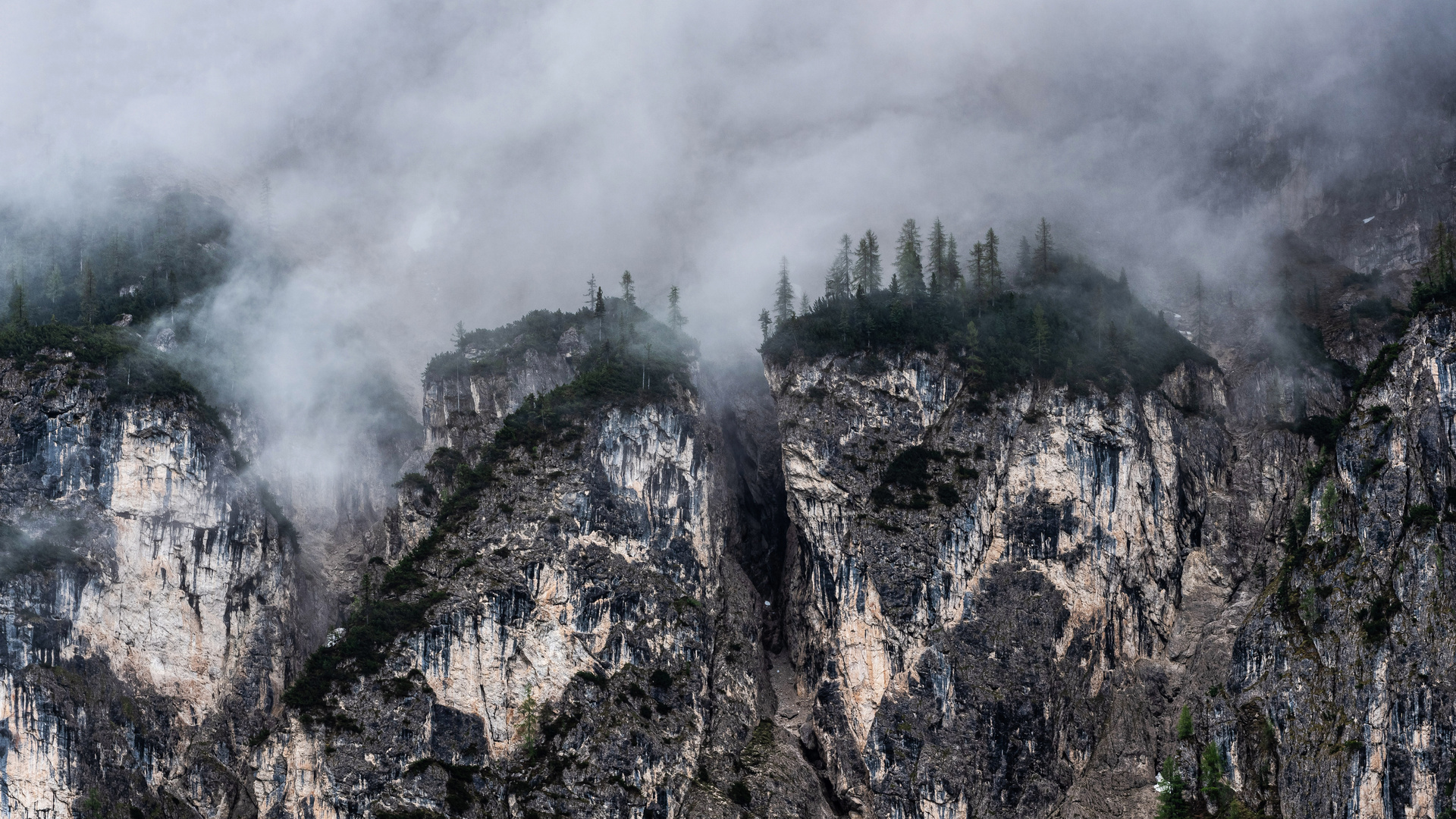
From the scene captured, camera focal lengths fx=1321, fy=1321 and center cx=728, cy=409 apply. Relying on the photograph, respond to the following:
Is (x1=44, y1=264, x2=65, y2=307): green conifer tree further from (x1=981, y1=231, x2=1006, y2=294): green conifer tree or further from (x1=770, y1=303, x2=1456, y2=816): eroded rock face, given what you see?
(x1=981, y1=231, x2=1006, y2=294): green conifer tree

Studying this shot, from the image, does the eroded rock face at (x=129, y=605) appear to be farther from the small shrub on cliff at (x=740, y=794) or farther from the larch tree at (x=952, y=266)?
the larch tree at (x=952, y=266)

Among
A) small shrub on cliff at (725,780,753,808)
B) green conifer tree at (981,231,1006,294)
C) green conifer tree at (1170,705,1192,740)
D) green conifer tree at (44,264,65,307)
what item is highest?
green conifer tree at (44,264,65,307)

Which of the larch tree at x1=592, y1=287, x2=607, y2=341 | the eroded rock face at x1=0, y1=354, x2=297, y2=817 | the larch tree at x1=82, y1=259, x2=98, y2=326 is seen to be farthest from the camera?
the larch tree at x1=592, y1=287, x2=607, y2=341

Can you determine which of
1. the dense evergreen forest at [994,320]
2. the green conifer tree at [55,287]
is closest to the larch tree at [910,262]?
the dense evergreen forest at [994,320]

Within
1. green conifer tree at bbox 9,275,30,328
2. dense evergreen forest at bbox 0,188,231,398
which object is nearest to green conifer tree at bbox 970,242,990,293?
dense evergreen forest at bbox 0,188,231,398

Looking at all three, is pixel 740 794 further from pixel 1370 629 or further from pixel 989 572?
pixel 1370 629

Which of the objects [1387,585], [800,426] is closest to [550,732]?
[800,426]
